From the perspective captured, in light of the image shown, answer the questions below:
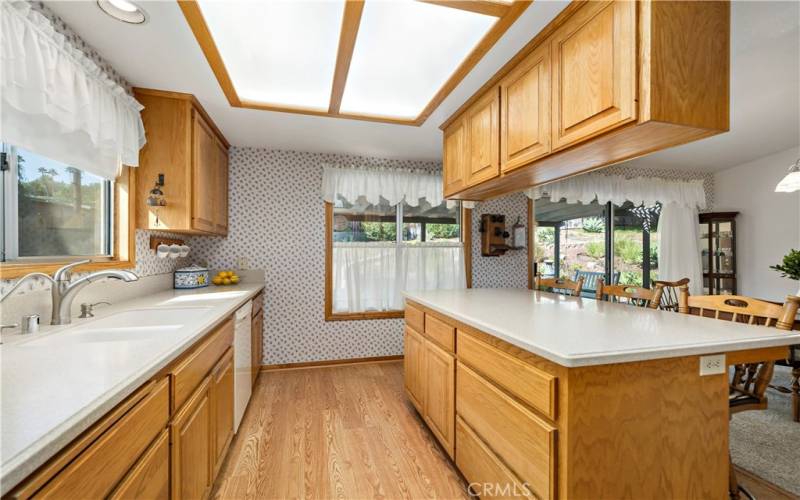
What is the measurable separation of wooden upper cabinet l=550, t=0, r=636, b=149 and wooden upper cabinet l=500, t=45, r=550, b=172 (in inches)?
2.9

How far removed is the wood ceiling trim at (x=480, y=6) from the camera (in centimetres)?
151

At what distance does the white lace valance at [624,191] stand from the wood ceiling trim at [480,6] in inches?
112

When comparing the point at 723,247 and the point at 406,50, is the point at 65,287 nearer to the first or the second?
the point at 406,50

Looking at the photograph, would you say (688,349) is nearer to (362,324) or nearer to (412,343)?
(412,343)

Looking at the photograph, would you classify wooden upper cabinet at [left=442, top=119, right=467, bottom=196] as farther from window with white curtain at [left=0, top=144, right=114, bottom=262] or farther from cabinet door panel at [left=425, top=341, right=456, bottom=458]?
window with white curtain at [left=0, top=144, right=114, bottom=262]

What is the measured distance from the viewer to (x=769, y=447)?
2193mm

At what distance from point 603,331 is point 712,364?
0.35m

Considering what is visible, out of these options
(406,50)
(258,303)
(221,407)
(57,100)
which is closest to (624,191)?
(406,50)

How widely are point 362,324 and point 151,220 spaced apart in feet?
7.32

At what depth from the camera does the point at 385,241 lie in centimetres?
396

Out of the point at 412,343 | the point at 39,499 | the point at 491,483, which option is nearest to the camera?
the point at 39,499

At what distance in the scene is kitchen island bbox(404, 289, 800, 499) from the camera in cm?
115

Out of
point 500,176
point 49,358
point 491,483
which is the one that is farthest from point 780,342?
point 49,358

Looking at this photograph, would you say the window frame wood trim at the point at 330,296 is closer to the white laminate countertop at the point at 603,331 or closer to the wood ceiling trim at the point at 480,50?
the wood ceiling trim at the point at 480,50
